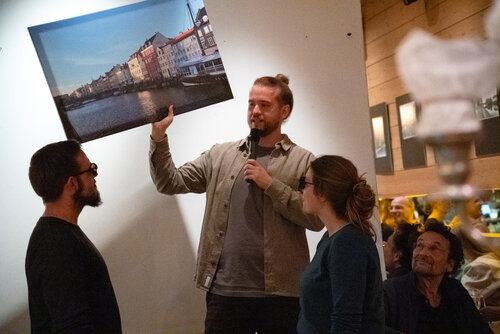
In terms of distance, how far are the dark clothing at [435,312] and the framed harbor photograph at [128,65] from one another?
1090mm

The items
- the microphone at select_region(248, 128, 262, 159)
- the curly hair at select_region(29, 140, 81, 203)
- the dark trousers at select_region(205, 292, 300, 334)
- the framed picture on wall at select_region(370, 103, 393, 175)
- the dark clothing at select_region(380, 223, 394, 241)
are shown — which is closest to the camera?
the curly hair at select_region(29, 140, 81, 203)

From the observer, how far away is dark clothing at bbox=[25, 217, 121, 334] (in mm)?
1425

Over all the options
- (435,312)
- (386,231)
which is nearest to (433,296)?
(435,312)

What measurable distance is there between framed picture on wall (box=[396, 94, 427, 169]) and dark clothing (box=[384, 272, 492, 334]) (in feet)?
2.25

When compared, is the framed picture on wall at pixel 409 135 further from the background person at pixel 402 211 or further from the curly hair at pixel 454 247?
the curly hair at pixel 454 247

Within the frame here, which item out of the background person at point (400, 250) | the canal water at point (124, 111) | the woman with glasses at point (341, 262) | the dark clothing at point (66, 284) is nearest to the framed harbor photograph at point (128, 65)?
the canal water at point (124, 111)

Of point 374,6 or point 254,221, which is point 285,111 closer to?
point 254,221

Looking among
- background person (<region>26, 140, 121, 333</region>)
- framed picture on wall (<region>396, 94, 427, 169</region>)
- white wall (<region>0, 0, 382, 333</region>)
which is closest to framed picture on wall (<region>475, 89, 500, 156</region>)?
framed picture on wall (<region>396, 94, 427, 169</region>)

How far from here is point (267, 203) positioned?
182 cm

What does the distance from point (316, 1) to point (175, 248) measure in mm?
1292

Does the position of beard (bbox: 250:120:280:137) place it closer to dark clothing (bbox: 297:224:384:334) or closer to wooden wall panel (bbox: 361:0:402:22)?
dark clothing (bbox: 297:224:384:334)

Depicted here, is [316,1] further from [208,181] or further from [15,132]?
[15,132]

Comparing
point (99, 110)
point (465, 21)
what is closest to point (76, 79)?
point (99, 110)

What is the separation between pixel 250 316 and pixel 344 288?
1.76 feet
